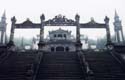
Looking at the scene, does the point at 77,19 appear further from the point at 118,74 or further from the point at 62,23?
the point at 118,74

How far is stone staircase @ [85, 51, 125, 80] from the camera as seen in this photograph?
1259 cm

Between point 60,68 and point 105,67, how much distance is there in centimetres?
412

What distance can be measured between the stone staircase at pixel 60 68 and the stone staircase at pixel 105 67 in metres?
1.33

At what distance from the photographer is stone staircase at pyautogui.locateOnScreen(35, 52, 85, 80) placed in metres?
12.6

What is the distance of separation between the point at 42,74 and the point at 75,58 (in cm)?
496

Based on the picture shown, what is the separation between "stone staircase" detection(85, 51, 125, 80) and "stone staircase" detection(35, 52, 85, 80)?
133 centimetres

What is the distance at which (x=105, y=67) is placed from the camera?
1434 cm

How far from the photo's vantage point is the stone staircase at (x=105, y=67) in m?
12.6

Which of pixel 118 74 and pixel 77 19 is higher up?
pixel 77 19

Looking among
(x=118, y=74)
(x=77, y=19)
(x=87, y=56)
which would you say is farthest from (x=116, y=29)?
(x=118, y=74)

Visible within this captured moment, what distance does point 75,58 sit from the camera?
16.8 m

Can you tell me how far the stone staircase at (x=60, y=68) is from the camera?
1261cm

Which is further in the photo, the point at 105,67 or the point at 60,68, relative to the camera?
the point at 105,67

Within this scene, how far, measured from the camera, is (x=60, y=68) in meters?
14.1
